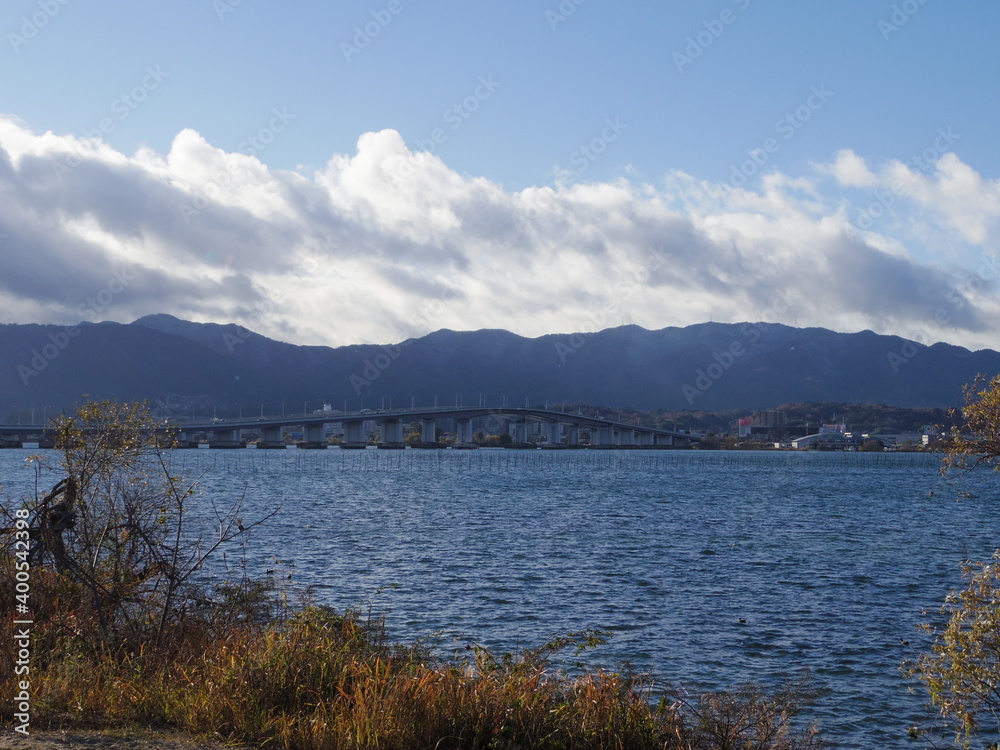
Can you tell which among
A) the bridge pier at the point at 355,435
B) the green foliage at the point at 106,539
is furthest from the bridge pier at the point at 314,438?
the green foliage at the point at 106,539

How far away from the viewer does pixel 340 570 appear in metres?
27.8

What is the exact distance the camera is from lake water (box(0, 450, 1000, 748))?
696 inches

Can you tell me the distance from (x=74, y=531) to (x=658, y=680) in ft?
35.2

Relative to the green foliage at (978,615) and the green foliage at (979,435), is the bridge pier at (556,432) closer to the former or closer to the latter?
the green foliage at (978,615)

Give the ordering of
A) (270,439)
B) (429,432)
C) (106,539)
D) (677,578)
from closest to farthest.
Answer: (106,539)
(677,578)
(270,439)
(429,432)

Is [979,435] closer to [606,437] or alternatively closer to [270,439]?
[270,439]

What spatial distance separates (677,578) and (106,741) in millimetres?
22309

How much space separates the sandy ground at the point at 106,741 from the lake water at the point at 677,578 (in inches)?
306

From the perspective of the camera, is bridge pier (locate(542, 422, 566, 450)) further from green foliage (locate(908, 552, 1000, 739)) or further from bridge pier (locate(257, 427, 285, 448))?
green foliage (locate(908, 552, 1000, 739))

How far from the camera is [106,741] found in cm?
812

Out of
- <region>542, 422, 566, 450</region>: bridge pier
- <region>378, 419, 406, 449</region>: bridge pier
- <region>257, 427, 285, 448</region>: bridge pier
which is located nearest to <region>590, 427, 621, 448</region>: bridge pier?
<region>542, 422, 566, 450</region>: bridge pier

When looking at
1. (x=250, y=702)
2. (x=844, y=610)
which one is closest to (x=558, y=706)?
(x=250, y=702)

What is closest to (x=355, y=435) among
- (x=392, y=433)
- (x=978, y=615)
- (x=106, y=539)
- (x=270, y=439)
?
(x=392, y=433)

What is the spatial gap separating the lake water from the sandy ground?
7779 millimetres
